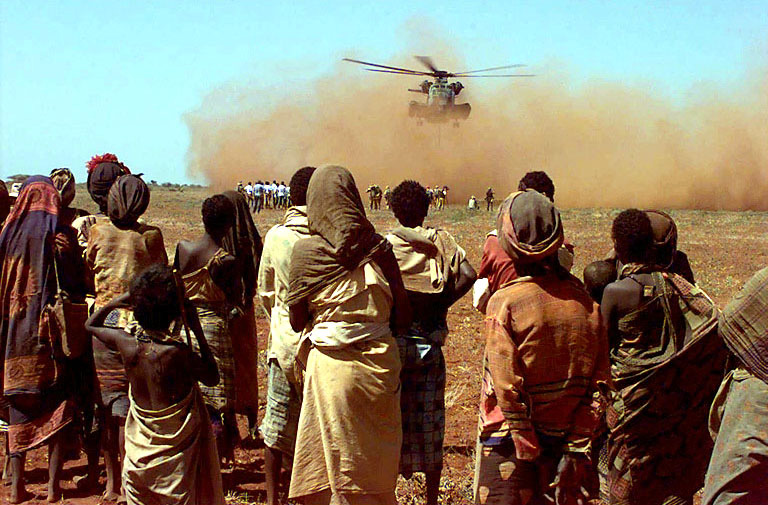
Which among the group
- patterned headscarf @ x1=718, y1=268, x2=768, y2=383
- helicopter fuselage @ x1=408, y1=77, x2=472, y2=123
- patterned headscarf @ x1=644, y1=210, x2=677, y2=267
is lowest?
patterned headscarf @ x1=718, y1=268, x2=768, y2=383

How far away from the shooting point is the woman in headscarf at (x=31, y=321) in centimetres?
541

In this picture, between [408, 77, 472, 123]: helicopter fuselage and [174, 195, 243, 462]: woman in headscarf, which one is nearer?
[174, 195, 243, 462]: woman in headscarf

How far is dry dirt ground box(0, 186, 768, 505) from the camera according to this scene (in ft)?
19.0

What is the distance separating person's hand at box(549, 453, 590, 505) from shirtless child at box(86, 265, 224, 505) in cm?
170

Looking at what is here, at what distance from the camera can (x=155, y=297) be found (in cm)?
409

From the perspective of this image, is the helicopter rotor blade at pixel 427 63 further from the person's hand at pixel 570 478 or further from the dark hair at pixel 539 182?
the person's hand at pixel 570 478

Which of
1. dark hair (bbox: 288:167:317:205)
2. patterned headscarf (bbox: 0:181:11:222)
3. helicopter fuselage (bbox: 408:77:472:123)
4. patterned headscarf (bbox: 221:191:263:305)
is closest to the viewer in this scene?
dark hair (bbox: 288:167:317:205)

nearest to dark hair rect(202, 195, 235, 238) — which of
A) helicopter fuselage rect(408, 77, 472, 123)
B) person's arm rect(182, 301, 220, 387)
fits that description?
person's arm rect(182, 301, 220, 387)

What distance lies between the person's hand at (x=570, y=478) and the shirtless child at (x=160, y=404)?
1.70 meters

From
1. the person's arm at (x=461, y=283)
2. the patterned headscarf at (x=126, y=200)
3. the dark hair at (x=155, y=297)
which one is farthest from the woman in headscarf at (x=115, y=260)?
the person's arm at (x=461, y=283)

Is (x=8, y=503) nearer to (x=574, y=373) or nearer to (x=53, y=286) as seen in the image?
(x=53, y=286)

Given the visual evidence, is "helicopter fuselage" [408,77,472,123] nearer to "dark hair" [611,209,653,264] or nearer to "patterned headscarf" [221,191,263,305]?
"patterned headscarf" [221,191,263,305]

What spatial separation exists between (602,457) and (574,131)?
52.2m

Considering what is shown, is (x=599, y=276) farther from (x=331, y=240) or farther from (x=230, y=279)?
(x=230, y=279)
